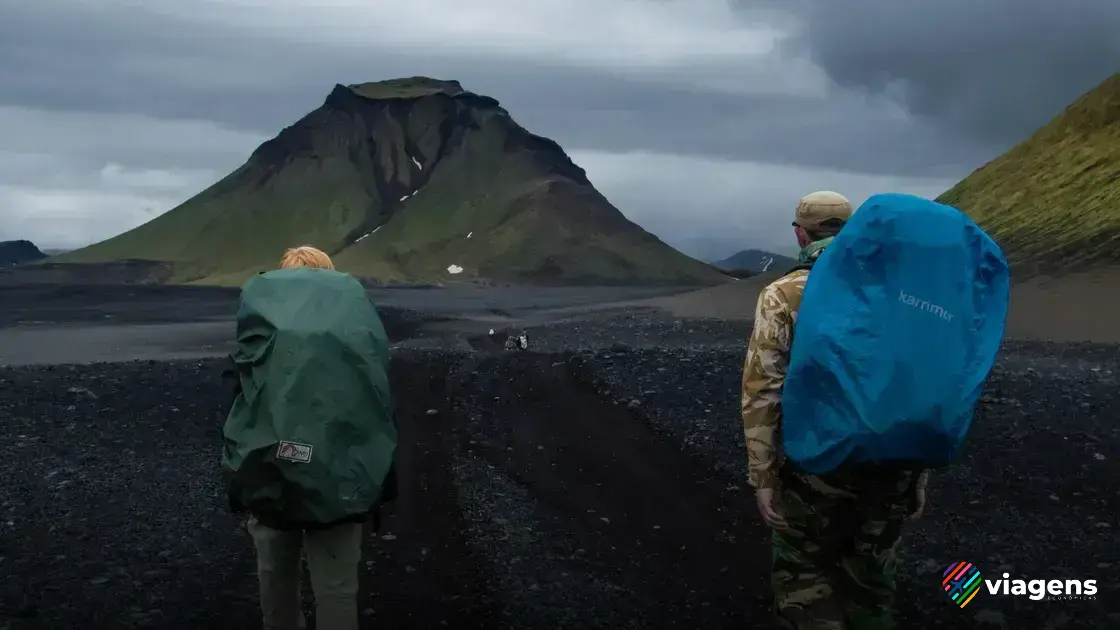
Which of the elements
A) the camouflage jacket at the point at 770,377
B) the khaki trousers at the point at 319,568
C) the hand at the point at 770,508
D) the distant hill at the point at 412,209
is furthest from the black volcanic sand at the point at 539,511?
the distant hill at the point at 412,209

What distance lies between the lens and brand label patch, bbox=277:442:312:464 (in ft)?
11.1

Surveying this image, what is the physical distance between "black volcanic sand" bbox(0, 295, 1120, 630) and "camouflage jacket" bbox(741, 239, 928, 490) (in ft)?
7.08

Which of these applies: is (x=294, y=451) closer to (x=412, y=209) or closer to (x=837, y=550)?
(x=837, y=550)

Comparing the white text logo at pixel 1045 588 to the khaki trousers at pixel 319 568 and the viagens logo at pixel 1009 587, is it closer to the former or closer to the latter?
the viagens logo at pixel 1009 587

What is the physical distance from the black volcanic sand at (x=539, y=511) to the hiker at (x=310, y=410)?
2040 mm

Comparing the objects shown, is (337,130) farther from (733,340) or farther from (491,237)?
(733,340)

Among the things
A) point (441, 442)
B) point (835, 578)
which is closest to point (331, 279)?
point (835, 578)

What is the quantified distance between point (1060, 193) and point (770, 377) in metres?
47.0

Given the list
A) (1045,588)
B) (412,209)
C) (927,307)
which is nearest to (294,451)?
(927,307)

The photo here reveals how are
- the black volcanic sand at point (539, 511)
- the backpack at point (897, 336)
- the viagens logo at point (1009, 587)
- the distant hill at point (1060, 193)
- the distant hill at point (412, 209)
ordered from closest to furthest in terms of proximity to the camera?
the backpack at point (897, 336)
the black volcanic sand at point (539, 511)
the viagens logo at point (1009, 587)
the distant hill at point (1060, 193)
the distant hill at point (412, 209)

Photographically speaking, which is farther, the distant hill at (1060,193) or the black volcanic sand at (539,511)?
the distant hill at (1060,193)

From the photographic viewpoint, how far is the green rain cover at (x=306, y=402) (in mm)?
3398

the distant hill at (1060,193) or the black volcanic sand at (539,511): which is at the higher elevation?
the distant hill at (1060,193)

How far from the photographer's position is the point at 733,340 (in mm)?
22203
